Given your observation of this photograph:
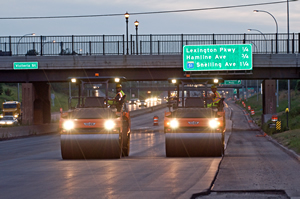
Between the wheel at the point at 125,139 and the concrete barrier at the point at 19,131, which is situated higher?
the wheel at the point at 125,139

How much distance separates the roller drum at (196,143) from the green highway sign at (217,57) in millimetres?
25533

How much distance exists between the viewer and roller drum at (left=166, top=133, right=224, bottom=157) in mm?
16609

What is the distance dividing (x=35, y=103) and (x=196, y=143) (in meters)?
35.5

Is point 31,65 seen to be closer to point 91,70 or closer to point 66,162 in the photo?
point 91,70

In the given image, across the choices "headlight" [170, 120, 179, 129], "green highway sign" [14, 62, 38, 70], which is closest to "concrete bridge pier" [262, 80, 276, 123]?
"green highway sign" [14, 62, 38, 70]

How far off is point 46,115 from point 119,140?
117 feet

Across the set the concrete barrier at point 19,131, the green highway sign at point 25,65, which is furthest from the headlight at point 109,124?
the green highway sign at point 25,65

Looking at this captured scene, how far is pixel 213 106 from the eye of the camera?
1778 cm

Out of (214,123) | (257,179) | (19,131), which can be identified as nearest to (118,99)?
(214,123)

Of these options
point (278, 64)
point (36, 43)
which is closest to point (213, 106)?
point (278, 64)

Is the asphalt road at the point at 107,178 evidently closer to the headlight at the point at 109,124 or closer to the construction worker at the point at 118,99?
the headlight at the point at 109,124

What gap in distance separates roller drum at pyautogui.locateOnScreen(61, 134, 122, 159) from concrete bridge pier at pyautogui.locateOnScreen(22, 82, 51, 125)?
29769 millimetres

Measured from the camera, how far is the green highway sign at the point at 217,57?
41656mm

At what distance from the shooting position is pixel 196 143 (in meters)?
16.6
